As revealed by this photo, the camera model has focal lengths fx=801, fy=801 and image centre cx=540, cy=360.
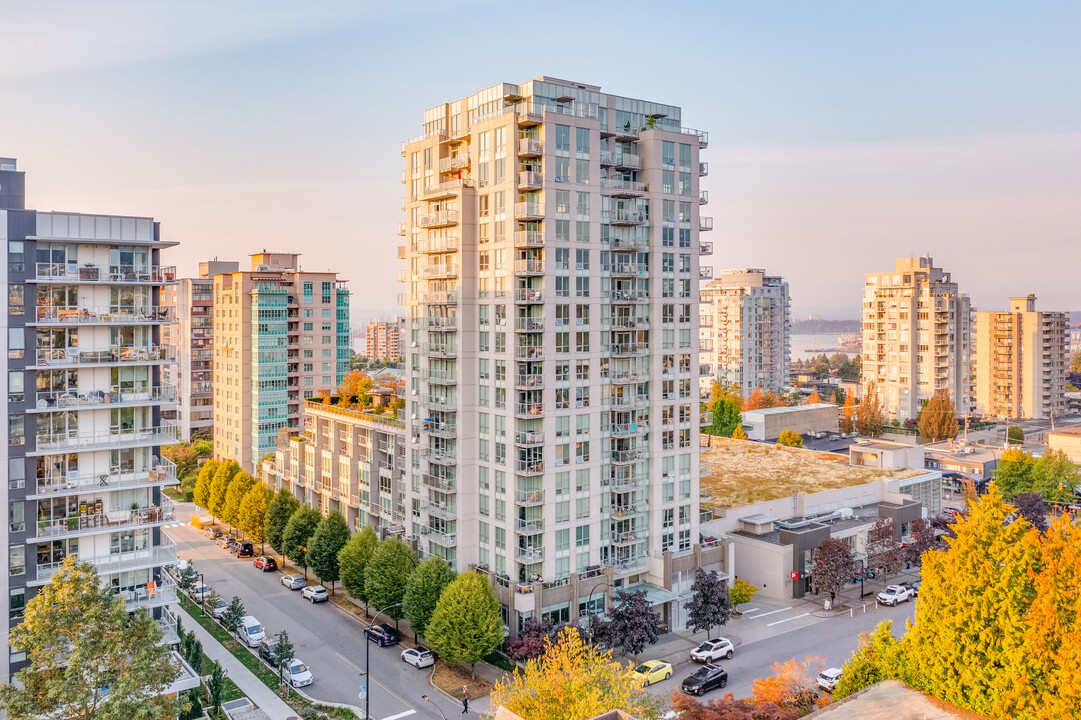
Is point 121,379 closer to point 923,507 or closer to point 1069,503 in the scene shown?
point 923,507

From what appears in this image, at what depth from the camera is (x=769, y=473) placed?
8025 centimetres

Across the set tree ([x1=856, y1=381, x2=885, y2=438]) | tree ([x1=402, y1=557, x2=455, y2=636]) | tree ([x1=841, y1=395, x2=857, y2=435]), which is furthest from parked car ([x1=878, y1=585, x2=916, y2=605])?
tree ([x1=841, y1=395, x2=857, y2=435])

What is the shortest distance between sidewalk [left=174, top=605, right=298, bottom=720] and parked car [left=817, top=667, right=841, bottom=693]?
29685mm

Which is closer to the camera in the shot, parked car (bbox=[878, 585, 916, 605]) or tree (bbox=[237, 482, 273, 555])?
parked car (bbox=[878, 585, 916, 605])

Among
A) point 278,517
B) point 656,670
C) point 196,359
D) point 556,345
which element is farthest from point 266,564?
point 196,359

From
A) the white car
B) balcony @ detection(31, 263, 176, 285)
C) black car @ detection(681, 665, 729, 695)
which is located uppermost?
balcony @ detection(31, 263, 176, 285)

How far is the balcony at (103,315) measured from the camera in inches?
1560

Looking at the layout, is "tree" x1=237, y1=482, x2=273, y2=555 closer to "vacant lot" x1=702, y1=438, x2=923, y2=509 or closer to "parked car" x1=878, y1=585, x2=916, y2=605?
"vacant lot" x1=702, y1=438, x2=923, y2=509

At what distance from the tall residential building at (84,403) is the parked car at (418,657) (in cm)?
1514

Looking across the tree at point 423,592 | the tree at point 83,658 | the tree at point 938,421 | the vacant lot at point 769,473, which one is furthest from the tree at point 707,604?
the tree at point 938,421

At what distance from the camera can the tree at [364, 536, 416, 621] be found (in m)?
54.7

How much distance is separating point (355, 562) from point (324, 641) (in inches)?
234

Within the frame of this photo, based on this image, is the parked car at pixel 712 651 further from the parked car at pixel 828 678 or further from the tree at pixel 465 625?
the tree at pixel 465 625

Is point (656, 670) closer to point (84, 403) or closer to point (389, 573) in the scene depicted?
point (389, 573)
